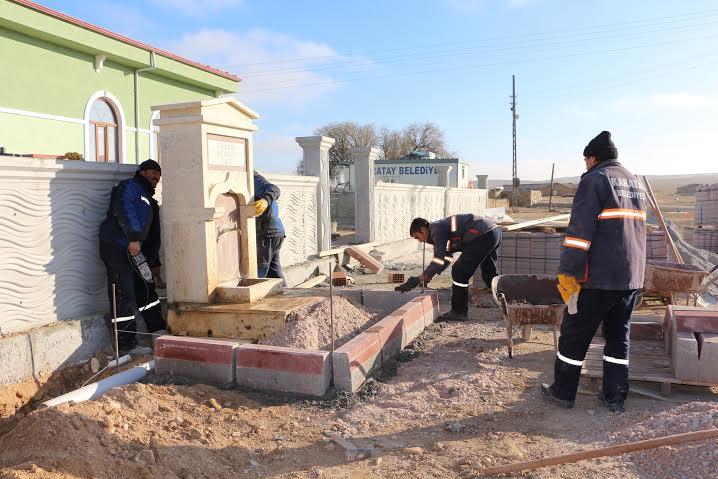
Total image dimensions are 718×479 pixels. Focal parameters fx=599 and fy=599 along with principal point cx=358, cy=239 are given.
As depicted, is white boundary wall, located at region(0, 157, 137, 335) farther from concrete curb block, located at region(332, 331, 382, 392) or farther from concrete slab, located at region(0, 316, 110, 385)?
concrete curb block, located at region(332, 331, 382, 392)

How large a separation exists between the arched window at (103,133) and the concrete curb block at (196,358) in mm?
9680

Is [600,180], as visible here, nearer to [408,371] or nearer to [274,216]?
[408,371]

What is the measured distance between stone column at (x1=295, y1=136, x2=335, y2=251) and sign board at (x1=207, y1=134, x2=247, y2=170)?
15.8ft

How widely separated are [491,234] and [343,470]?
455cm

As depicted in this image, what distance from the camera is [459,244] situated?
732cm

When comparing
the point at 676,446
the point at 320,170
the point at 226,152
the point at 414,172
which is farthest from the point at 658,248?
the point at 414,172

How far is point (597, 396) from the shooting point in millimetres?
4609

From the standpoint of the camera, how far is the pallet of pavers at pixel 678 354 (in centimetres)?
446

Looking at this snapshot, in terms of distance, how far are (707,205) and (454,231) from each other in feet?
31.7

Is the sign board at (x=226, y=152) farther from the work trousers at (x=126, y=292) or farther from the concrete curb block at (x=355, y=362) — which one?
the concrete curb block at (x=355, y=362)

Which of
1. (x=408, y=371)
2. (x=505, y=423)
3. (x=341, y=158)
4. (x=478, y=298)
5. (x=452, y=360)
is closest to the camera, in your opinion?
(x=505, y=423)

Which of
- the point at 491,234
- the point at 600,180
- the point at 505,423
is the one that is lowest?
the point at 505,423

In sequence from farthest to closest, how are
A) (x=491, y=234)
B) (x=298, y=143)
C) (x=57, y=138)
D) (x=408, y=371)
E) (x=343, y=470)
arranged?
1. (x=57, y=138)
2. (x=298, y=143)
3. (x=491, y=234)
4. (x=408, y=371)
5. (x=343, y=470)

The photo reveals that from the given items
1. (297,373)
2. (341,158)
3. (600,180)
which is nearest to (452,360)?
(297,373)
